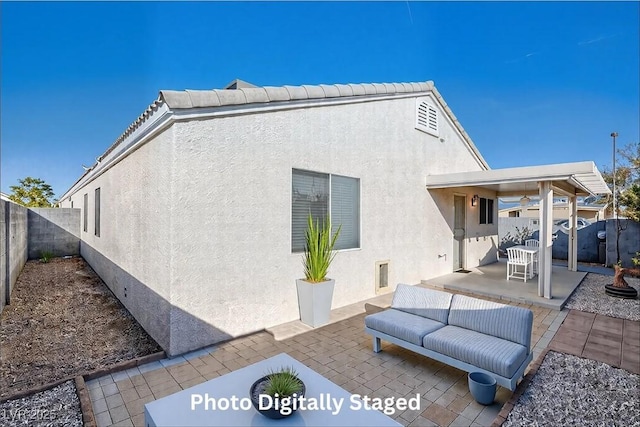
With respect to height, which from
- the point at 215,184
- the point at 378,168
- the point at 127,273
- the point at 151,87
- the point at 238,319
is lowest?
the point at 238,319

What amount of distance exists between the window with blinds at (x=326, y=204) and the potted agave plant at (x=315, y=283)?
0.23 meters

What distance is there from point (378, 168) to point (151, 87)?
529cm

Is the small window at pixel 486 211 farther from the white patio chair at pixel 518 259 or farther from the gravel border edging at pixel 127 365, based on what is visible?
the gravel border edging at pixel 127 365

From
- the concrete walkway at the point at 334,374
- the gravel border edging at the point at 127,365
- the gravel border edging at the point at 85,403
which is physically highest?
the gravel border edging at the point at 85,403

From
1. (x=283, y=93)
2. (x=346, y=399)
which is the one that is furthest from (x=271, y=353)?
(x=283, y=93)

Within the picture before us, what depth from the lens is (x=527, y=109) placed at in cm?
2133

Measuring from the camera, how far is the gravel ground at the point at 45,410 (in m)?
2.54

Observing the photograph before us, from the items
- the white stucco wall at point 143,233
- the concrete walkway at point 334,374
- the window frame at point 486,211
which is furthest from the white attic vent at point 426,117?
the white stucco wall at point 143,233

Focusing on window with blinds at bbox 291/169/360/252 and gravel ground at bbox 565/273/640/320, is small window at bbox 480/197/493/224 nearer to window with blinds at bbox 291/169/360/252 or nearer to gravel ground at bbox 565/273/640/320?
gravel ground at bbox 565/273/640/320

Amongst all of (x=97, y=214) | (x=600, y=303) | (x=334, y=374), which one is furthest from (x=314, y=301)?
(x=97, y=214)

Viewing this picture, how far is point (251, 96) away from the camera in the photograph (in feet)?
14.6

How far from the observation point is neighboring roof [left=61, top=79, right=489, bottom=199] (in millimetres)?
3820

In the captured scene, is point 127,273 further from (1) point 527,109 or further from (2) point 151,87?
(1) point 527,109

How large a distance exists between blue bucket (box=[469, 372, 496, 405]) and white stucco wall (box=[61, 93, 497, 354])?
3005 mm
